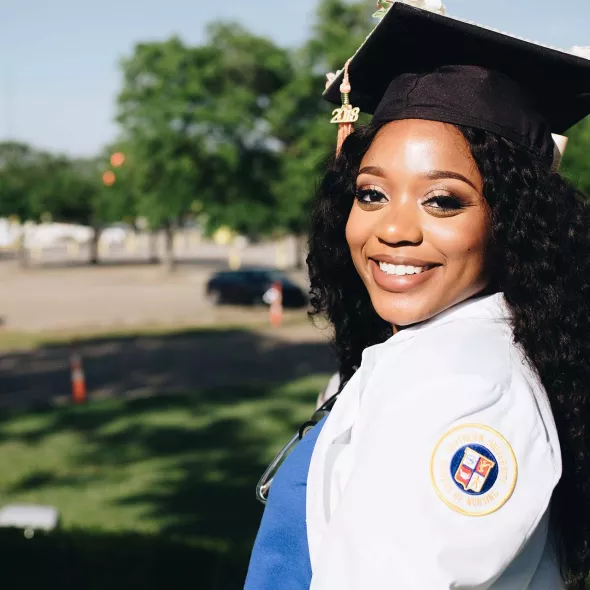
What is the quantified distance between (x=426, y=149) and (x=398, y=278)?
9.8 inches

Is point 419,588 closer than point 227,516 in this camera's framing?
Yes

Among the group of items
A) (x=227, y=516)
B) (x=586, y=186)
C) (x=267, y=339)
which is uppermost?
(x=586, y=186)

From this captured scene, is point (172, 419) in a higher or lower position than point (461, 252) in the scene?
lower

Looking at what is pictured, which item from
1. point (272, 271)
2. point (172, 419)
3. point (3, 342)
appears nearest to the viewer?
point (172, 419)

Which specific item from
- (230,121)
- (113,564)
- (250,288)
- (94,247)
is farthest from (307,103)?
(113,564)

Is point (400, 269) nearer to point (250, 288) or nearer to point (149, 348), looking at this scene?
point (149, 348)

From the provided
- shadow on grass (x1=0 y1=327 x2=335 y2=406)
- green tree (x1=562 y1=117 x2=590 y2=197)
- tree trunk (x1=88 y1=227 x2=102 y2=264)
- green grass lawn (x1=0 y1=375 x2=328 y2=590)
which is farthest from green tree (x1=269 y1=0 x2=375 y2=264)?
tree trunk (x1=88 y1=227 x2=102 y2=264)

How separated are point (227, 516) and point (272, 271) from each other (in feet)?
51.4

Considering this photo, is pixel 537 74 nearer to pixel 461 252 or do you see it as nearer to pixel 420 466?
pixel 461 252

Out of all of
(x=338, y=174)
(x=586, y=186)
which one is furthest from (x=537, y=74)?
(x=586, y=186)

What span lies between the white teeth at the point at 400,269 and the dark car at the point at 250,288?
18312 millimetres

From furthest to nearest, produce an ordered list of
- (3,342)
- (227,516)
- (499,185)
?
(3,342)
(227,516)
(499,185)

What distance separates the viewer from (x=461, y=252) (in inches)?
56.3

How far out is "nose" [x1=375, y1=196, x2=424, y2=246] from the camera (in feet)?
4.73
